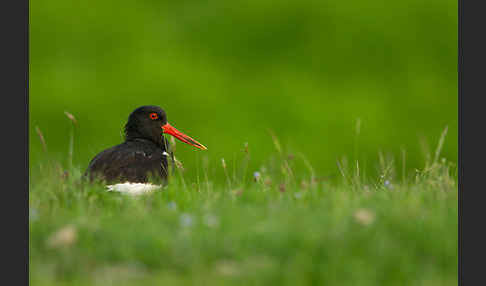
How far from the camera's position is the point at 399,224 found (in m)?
5.06

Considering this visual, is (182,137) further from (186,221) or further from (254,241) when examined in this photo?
(254,241)

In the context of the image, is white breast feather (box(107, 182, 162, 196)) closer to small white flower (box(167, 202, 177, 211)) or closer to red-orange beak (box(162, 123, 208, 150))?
small white flower (box(167, 202, 177, 211))

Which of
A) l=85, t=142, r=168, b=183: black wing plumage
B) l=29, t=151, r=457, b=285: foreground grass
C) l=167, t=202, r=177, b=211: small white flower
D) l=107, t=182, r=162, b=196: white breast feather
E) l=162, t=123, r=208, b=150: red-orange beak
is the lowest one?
l=29, t=151, r=457, b=285: foreground grass

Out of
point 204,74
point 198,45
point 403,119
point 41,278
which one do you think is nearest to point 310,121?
point 403,119

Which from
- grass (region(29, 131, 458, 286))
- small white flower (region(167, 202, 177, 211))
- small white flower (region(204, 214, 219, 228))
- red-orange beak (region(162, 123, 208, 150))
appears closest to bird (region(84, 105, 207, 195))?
red-orange beak (region(162, 123, 208, 150))

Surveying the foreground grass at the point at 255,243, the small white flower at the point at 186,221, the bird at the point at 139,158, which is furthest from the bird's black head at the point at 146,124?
the small white flower at the point at 186,221

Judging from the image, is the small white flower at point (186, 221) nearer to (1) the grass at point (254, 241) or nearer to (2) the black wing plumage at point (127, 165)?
(1) the grass at point (254, 241)

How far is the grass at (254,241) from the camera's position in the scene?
452 centimetres

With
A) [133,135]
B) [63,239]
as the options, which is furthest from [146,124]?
[63,239]

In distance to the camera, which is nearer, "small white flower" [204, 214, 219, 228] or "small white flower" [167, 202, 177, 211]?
"small white flower" [204, 214, 219, 228]

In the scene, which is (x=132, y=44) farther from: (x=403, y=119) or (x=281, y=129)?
(x=403, y=119)

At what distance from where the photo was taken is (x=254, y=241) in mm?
4918

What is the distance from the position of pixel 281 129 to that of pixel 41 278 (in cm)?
1578

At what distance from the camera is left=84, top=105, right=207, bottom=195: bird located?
7.48m
